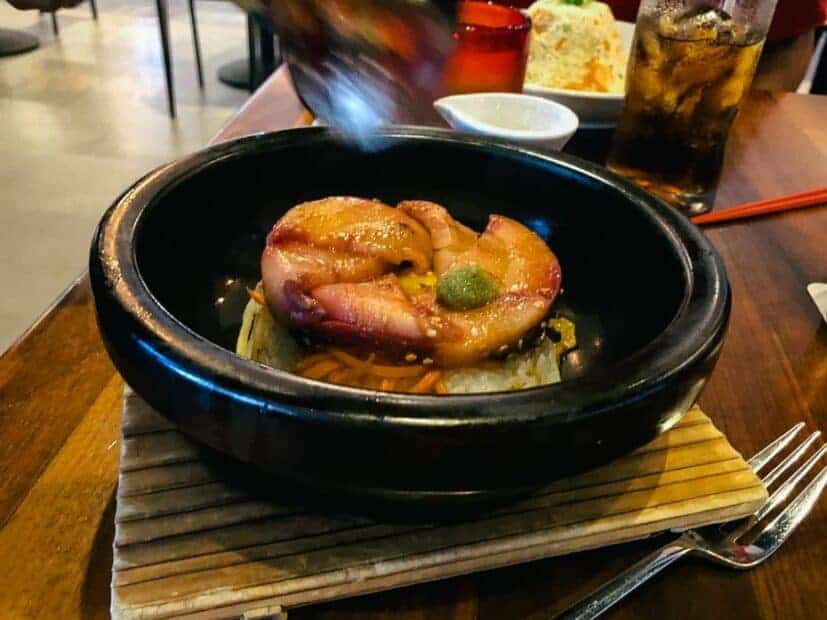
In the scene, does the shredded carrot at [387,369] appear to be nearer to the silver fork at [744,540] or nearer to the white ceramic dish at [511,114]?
the silver fork at [744,540]

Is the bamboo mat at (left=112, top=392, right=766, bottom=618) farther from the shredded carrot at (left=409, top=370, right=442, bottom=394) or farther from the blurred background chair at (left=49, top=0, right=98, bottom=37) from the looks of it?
the blurred background chair at (left=49, top=0, right=98, bottom=37)

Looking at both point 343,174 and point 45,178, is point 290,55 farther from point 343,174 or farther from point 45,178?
point 45,178

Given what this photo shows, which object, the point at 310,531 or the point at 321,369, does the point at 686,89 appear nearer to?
the point at 321,369

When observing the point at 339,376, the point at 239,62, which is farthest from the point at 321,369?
the point at 239,62

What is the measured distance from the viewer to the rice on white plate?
0.63 meters

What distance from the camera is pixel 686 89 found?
42.8 inches

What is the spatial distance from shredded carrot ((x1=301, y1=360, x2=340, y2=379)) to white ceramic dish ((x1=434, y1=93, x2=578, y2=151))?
20.1 inches

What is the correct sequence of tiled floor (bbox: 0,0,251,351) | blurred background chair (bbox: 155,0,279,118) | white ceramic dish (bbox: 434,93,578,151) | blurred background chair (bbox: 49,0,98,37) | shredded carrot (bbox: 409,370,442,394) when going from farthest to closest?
blurred background chair (bbox: 49,0,98,37) < blurred background chair (bbox: 155,0,279,118) < tiled floor (bbox: 0,0,251,351) < white ceramic dish (bbox: 434,93,578,151) < shredded carrot (bbox: 409,370,442,394)

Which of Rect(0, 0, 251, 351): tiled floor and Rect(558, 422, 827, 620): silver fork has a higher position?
Rect(558, 422, 827, 620): silver fork

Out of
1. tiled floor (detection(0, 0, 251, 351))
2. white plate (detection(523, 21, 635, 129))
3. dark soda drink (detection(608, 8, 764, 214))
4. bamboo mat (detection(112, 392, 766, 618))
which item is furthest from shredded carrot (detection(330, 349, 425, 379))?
tiled floor (detection(0, 0, 251, 351))

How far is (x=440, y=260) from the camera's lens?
722 millimetres

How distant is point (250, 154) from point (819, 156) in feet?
3.48

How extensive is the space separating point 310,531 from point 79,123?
343 cm

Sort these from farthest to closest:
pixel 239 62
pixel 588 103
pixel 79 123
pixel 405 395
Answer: pixel 239 62 < pixel 79 123 < pixel 588 103 < pixel 405 395
